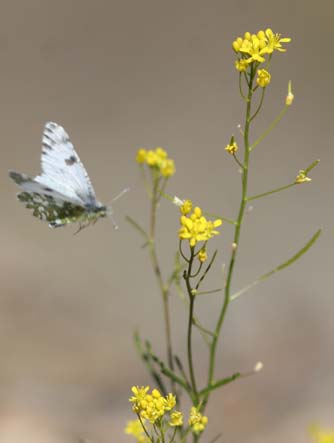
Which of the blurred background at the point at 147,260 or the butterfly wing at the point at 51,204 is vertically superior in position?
the blurred background at the point at 147,260

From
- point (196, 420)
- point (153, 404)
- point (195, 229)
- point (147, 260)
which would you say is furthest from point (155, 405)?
point (147, 260)

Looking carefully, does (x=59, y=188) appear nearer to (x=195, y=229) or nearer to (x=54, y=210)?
(x=54, y=210)

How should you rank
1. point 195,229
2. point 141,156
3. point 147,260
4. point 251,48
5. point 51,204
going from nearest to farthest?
1. point 141,156
2. point 195,229
3. point 251,48
4. point 51,204
5. point 147,260

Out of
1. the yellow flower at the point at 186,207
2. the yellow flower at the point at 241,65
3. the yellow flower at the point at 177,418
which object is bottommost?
the yellow flower at the point at 177,418

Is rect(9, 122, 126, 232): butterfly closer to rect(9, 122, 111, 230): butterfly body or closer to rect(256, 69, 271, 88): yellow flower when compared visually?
rect(9, 122, 111, 230): butterfly body

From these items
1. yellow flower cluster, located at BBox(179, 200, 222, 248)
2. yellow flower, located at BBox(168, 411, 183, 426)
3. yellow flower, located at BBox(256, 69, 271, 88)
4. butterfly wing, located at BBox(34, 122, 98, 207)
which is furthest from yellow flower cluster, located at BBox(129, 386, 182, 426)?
yellow flower, located at BBox(256, 69, 271, 88)

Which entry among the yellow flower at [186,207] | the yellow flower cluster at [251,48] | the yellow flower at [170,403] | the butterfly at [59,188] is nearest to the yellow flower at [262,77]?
the yellow flower cluster at [251,48]

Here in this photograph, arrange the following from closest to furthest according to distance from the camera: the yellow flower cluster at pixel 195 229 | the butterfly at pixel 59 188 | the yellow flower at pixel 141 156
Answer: the yellow flower at pixel 141 156 → the yellow flower cluster at pixel 195 229 → the butterfly at pixel 59 188

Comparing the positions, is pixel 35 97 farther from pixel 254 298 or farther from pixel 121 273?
pixel 254 298

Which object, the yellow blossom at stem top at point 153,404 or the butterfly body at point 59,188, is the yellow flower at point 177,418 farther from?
the butterfly body at point 59,188
